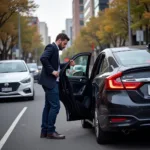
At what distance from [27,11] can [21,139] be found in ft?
107

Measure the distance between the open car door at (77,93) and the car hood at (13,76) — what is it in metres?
7.42

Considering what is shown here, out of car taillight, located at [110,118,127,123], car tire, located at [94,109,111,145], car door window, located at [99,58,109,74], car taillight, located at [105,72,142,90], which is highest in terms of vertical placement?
car door window, located at [99,58,109,74]

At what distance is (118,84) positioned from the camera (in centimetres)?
612

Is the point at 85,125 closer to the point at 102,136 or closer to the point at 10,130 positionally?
the point at 10,130

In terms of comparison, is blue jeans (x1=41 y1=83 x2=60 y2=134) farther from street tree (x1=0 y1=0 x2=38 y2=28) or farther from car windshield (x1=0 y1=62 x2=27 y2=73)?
street tree (x1=0 y1=0 x2=38 y2=28)

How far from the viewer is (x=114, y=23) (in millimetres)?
46875

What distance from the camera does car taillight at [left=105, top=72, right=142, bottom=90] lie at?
607 centimetres

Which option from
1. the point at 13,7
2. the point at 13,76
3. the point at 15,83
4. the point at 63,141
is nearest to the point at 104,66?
the point at 63,141

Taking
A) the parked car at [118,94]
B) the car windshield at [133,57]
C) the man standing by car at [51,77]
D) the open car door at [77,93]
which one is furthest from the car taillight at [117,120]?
the man standing by car at [51,77]

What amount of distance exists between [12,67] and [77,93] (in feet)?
29.2

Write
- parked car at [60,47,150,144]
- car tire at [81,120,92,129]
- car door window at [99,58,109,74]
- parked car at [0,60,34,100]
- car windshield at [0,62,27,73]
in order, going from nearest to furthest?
parked car at [60,47,150,144]
car door window at [99,58,109,74]
car tire at [81,120,92,129]
parked car at [0,60,34,100]
car windshield at [0,62,27,73]

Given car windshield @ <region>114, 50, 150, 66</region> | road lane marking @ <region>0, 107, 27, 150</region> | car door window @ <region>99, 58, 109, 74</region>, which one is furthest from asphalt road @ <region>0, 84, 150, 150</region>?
car windshield @ <region>114, 50, 150, 66</region>

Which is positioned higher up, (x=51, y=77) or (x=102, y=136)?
(x=51, y=77)

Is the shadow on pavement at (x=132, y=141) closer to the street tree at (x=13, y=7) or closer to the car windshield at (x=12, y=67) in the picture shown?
the car windshield at (x=12, y=67)
